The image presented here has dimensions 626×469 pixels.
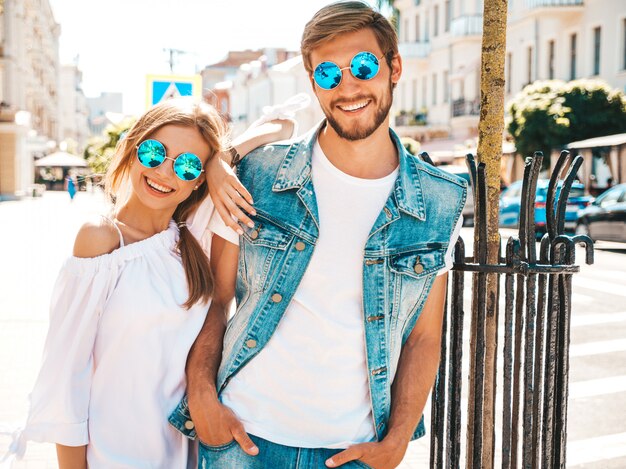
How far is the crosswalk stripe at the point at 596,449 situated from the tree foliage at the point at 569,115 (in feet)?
76.8

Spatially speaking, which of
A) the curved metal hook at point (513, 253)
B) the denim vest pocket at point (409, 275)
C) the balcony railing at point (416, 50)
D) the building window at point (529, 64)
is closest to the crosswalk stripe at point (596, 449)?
the curved metal hook at point (513, 253)

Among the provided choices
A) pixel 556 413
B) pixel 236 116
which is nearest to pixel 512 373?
pixel 556 413

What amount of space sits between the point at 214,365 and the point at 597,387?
549 centimetres

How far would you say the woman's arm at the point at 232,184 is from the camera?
2.33 metres

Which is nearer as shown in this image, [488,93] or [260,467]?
[260,467]

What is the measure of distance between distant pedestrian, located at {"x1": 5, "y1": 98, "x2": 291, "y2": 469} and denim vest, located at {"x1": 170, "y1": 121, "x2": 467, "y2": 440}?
12 centimetres

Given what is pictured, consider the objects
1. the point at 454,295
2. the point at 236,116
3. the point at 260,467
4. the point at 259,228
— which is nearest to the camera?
the point at 260,467

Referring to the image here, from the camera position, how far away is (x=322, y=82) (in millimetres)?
2316

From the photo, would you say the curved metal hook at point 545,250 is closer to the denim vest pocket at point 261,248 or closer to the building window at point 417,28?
the denim vest pocket at point 261,248

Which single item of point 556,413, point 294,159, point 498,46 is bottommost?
point 556,413

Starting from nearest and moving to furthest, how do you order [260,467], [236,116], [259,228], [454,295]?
[260,467] → [259,228] → [454,295] → [236,116]

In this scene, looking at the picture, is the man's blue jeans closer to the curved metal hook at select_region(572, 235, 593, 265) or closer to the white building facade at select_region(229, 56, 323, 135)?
the curved metal hook at select_region(572, 235, 593, 265)

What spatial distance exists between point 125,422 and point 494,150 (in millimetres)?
1737

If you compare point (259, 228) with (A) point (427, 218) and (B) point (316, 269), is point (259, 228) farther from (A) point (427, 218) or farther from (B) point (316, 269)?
(A) point (427, 218)
